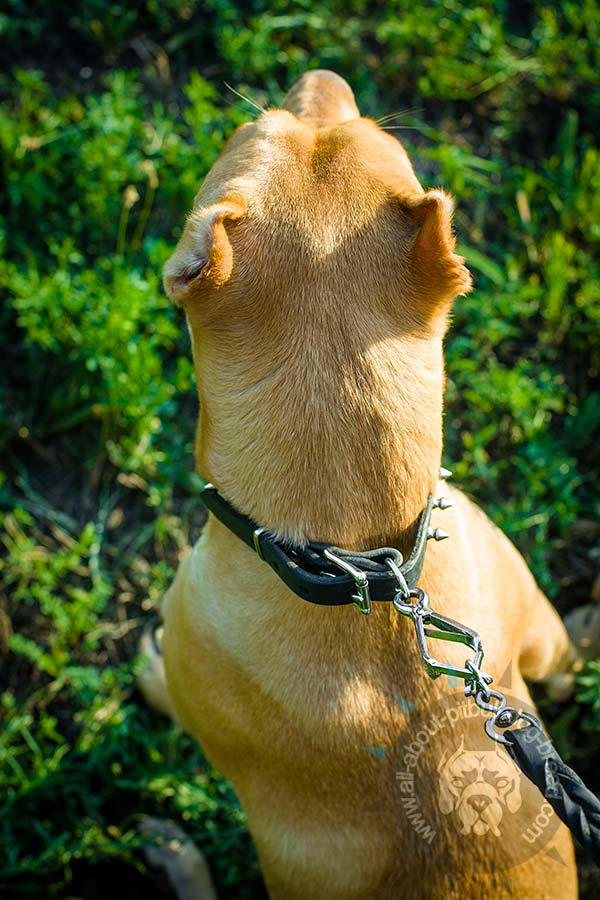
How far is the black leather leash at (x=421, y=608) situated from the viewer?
1709 mm

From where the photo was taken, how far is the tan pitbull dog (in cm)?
187

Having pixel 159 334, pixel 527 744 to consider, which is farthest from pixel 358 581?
pixel 159 334

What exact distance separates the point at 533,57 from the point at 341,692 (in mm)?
3739

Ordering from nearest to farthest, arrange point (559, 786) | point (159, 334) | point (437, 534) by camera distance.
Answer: point (559, 786), point (437, 534), point (159, 334)

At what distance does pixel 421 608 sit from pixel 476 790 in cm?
59

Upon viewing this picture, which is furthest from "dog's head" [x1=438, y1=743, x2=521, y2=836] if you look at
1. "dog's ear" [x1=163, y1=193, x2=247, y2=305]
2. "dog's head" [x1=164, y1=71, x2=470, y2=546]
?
"dog's ear" [x1=163, y1=193, x2=247, y2=305]

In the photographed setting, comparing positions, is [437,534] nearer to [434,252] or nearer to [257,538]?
[257,538]

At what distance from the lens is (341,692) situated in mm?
2059

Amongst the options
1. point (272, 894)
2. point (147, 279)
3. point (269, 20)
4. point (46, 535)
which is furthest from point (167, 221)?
point (272, 894)

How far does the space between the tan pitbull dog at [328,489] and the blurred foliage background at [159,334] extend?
3.81ft

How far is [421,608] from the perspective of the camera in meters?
1.85

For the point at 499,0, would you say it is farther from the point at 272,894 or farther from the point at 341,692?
the point at 272,894

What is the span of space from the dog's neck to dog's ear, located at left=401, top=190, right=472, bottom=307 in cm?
13

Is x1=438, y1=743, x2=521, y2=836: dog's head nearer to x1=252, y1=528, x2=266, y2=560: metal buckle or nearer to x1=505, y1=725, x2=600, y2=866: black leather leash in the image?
x1=505, y1=725, x2=600, y2=866: black leather leash
